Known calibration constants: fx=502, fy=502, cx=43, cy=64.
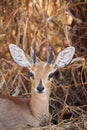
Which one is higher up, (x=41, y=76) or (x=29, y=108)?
(x=41, y=76)

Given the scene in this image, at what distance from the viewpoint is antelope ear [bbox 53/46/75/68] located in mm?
5969

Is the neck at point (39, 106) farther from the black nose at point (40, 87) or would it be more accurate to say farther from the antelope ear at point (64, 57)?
the antelope ear at point (64, 57)

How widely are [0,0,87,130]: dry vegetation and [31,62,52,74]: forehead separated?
1.13 m

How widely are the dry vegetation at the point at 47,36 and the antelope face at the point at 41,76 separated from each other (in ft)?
3.75

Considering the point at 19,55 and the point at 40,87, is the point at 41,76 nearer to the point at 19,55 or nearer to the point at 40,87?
the point at 40,87

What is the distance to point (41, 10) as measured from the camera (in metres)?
7.28

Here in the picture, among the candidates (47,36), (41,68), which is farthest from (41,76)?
(47,36)

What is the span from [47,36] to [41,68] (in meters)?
1.50

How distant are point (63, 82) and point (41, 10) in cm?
109

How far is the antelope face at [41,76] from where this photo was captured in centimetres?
563

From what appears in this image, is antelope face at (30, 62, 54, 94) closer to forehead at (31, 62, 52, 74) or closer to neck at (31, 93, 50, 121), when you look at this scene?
forehead at (31, 62, 52, 74)

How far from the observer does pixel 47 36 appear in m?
7.21

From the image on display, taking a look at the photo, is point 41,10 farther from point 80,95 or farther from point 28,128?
point 28,128

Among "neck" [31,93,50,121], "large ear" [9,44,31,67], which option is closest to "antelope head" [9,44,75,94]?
"large ear" [9,44,31,67]
